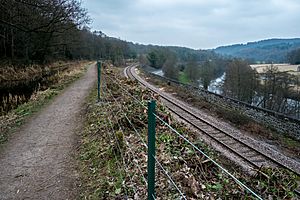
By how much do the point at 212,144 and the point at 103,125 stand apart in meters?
5.22

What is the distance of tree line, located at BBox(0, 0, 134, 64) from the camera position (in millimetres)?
18516

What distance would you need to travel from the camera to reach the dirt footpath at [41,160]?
5.11 meters

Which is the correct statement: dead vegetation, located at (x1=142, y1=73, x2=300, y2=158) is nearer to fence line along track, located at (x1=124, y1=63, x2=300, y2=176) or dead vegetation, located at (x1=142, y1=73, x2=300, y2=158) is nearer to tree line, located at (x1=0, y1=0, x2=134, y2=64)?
fence line along track, located at (x1=124, y1=63, x2=300, y2=176)

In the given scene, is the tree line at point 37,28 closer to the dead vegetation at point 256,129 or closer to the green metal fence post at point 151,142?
the dead vegetation at point 256,129

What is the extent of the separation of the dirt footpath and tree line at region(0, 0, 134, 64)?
8.93 meters

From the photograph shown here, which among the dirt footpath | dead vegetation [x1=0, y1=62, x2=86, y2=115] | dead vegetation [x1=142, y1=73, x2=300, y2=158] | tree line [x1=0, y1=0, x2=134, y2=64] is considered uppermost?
tree line [x1=0, y1=0, x2=134, y2=64]

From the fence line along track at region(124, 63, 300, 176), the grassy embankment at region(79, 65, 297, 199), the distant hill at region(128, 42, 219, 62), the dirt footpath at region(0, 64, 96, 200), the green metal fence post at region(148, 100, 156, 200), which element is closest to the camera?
the green metal fence post at region(148, 100, 156, 200)

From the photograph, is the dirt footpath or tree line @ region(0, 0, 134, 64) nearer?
the dirt footpath

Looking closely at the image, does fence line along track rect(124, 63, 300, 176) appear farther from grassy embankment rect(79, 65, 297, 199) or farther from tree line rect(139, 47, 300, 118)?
tree line rect(139, 47, 300, 118)

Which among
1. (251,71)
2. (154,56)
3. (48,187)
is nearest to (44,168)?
(48,187)

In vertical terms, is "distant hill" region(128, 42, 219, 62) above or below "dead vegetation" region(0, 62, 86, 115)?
above

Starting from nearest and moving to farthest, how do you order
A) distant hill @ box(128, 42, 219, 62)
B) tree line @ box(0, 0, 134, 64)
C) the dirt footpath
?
the dirt footpath, tree line @ box(0, 0, 134, 64), distant hill @ box(128, 42, 219, 62)

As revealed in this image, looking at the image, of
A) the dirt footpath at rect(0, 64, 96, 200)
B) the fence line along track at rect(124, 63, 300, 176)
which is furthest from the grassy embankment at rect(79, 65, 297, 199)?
the fence line along track at rect(124, 63, 300, 176)

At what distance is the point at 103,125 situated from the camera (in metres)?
8.09
